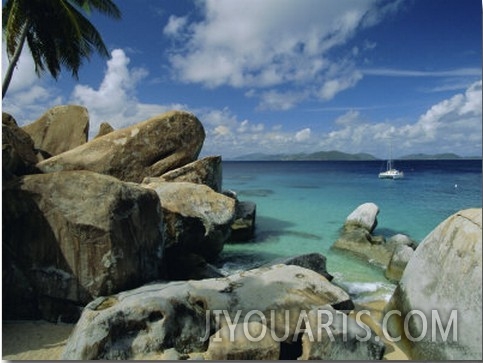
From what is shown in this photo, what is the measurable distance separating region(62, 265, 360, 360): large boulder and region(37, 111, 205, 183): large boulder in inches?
237

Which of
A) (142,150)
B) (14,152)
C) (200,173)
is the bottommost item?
(200,173)

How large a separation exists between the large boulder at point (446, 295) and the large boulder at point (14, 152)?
6401 mm

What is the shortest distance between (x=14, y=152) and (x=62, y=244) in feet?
7.38

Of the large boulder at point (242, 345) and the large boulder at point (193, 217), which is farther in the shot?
the large boulder at point (193, 217)

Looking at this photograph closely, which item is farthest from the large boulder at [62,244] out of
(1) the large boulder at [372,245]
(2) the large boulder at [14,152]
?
(1) the large boulder at [372,245]

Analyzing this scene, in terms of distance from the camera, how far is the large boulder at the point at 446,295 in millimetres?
4246

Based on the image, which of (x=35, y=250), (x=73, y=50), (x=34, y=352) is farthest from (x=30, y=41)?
(x=34, y=352)

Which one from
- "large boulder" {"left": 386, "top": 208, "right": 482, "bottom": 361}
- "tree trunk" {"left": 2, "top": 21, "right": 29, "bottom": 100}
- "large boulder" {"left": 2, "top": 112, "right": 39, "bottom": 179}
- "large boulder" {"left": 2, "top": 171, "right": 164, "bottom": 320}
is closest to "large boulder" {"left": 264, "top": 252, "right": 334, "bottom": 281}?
"large boulder" {"left": 386, "top": 208, "right": 482, "bottom": 361}

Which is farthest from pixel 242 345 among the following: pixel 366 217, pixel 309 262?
pixel 366 217

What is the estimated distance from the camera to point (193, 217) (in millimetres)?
9023

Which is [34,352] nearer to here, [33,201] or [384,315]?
[33,201]

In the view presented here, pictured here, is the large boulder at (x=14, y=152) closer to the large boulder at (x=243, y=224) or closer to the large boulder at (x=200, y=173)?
the large boulder at (x=200, y=173)

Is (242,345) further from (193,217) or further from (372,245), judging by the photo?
(372,245)

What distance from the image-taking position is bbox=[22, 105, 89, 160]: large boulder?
13195 mm
